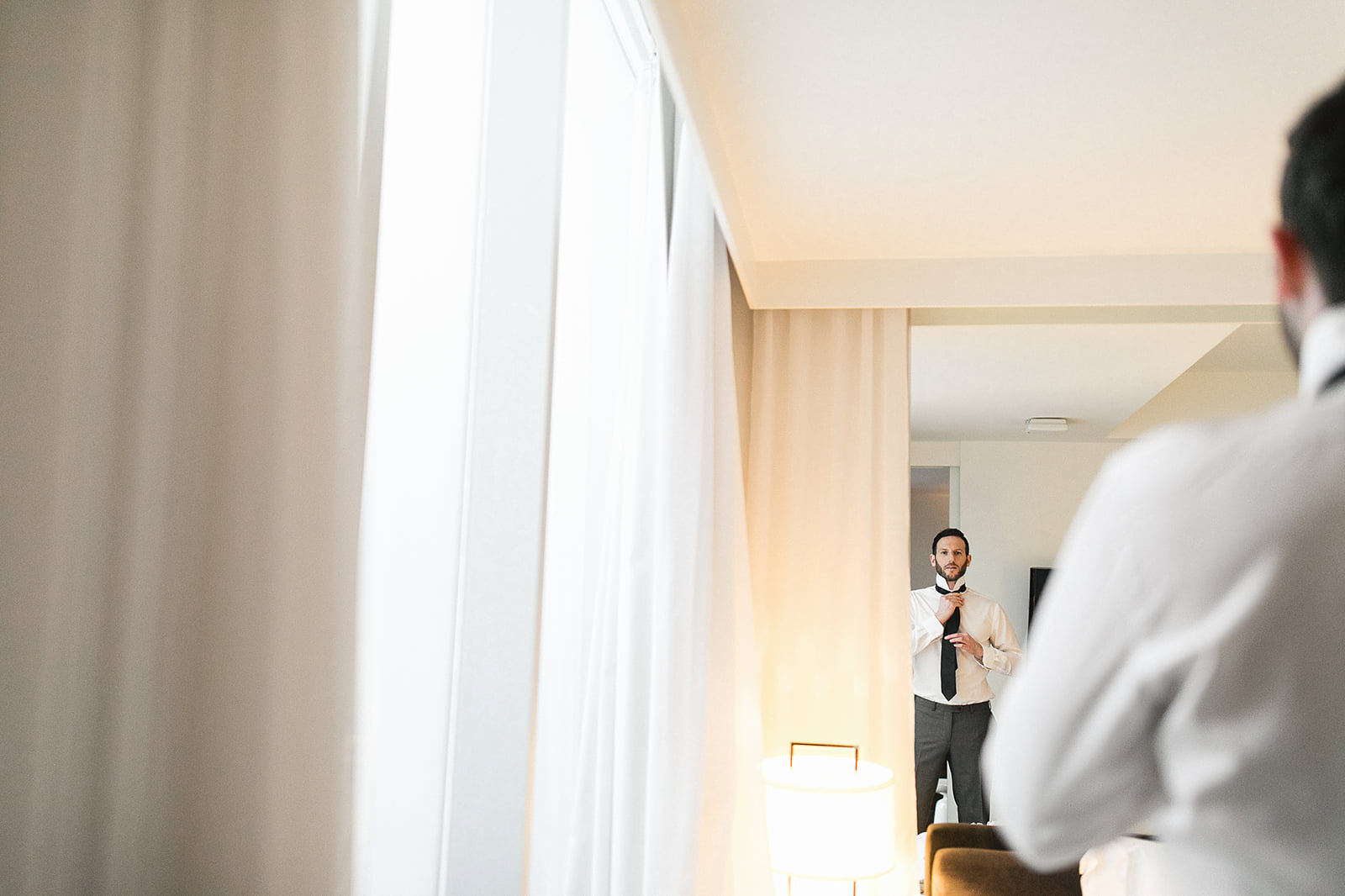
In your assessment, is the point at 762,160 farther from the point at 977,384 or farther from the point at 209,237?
the point at 977,384

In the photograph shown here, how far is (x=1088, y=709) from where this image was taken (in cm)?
57

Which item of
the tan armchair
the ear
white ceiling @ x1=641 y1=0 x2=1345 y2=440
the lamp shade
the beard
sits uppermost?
white ceiling @ x1=641 y1=0 x2=1345 y2=440

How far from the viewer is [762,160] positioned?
220cm

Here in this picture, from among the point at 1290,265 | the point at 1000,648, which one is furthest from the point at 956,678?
the point at 1290,265

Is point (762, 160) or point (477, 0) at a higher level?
point (762, 160)

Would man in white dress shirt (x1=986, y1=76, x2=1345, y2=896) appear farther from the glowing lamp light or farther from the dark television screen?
the dark television screen

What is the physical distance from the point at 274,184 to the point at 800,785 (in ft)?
7.12

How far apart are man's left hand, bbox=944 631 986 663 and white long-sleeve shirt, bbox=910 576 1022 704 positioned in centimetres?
2

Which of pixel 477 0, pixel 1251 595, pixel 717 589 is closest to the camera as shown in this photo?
pixel 1251 595

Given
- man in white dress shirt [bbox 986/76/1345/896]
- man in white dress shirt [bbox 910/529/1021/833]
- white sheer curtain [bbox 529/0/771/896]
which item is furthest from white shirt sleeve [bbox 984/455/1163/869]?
man in white dress shirt [bbox 910/529/1021/833]

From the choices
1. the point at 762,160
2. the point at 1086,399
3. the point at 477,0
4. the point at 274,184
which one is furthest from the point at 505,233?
the point at 1086,399

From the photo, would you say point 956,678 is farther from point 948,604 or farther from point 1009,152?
point 1009,152

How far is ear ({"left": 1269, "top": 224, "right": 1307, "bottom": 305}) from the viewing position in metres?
0.61

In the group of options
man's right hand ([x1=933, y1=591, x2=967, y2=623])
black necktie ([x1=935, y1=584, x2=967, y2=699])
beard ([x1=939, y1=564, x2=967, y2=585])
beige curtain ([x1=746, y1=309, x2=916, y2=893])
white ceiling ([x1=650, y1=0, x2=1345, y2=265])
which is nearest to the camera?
white ceiling ([x1=650, y1=0, x2=1345, y2=265])
